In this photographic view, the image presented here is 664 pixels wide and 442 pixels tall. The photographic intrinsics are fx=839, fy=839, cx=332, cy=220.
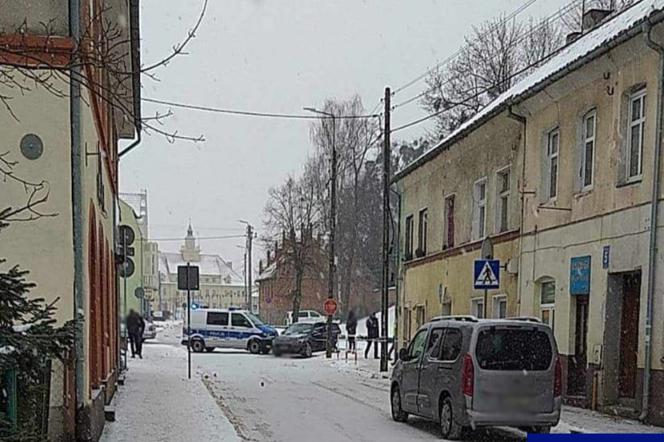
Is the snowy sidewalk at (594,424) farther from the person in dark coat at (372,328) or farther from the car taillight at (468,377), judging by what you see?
the person in dark coat at (372,328)

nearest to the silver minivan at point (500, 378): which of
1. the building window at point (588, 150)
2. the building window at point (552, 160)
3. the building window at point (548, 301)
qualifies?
the building window at point (588, 150)

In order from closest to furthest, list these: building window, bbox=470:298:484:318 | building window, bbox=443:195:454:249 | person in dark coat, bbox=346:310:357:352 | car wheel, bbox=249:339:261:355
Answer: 1. building window, bbox=470:298:484:318
2. building window, bbox=443:195:454:249
3. person in dark coat, bbox=346:310:357:352
4. car wheel, bbox=249:339:261:355

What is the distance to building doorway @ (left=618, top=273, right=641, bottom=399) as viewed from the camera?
14570 millimetres

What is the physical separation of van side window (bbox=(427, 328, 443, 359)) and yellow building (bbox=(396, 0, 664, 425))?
342cm

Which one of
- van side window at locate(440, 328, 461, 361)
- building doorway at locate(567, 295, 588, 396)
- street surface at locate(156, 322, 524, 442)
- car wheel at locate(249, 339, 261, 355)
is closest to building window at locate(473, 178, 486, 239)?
street surface at locate(156, 322, 524, 442)

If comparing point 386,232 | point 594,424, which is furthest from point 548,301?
point 386,232

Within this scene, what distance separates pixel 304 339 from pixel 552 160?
19.0m

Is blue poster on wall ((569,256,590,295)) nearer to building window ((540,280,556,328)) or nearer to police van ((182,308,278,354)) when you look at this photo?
building window ((540,280,556,328))

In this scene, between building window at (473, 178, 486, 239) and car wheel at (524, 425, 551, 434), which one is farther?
building window at (473, 178, 486, 239)

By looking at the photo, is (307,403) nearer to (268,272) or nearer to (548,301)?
(548,301)

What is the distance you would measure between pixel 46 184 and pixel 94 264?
94.7 inches

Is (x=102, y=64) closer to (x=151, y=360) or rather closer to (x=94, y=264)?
(x=94, y=264)

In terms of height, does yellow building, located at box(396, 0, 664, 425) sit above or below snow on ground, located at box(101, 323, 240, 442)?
above

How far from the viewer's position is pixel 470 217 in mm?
23391
